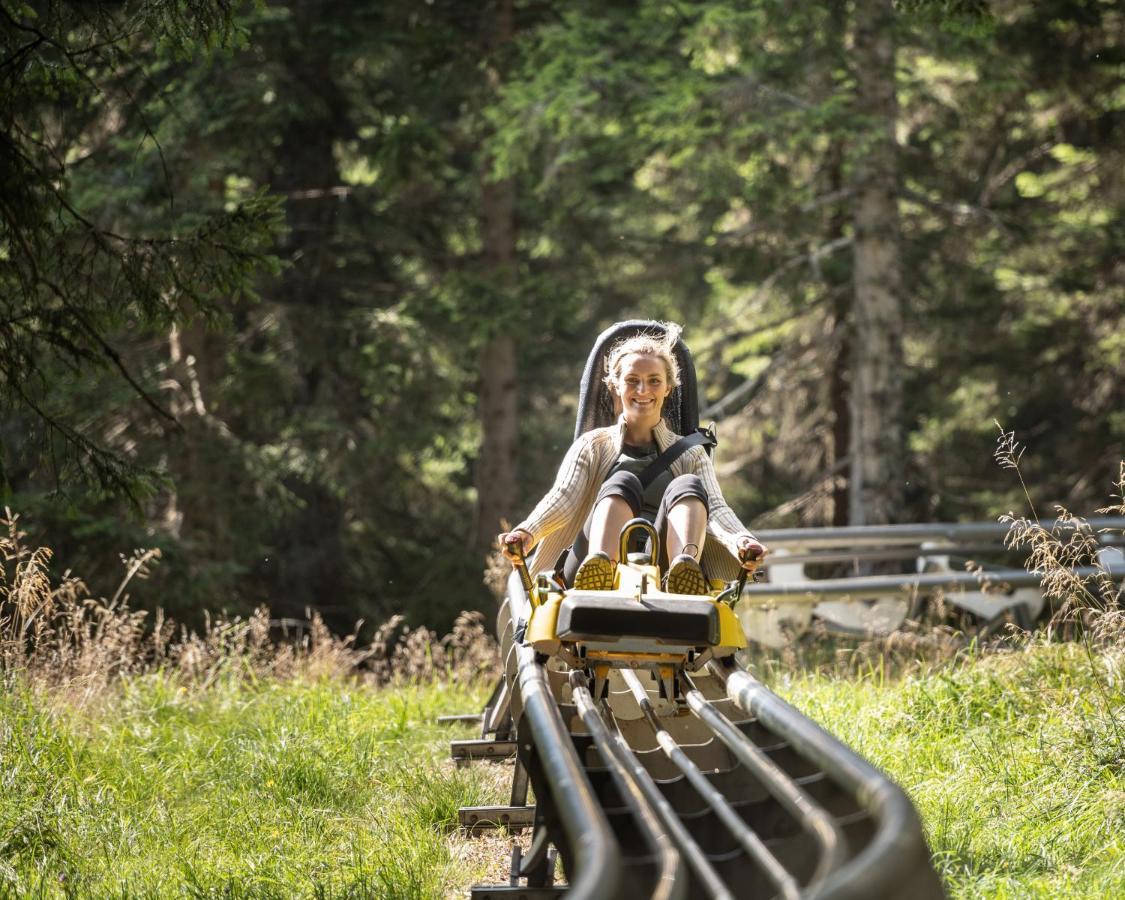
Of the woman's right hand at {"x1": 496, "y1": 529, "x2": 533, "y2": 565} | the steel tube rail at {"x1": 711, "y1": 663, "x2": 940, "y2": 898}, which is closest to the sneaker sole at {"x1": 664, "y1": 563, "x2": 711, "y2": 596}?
the woman's right hand at {"x1": 496, "y1": 529, "x2": 533, "y2": 565}

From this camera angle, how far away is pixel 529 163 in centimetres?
1378

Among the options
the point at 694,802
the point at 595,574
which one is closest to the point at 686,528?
the point at 595,574

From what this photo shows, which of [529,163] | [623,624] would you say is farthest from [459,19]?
[623,624]

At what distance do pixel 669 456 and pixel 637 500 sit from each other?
439 mm

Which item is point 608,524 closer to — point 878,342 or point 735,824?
point 735,824

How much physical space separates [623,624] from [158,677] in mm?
3514

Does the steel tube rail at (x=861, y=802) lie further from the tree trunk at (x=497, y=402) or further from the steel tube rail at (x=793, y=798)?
the tree trunk at (x=497, y=402)

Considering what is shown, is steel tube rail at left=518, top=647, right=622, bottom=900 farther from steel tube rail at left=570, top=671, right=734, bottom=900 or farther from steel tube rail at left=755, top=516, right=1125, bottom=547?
steel tube rail at left=755, top=516, right=1125, bottom=547

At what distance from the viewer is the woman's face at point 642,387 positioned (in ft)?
18.2

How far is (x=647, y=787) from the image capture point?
3354 mm

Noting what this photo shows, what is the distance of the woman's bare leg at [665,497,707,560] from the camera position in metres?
4.89

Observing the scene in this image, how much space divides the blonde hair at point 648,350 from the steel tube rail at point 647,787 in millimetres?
1700

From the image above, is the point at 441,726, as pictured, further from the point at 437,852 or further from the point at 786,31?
the point at 786,31

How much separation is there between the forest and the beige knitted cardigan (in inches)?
225
